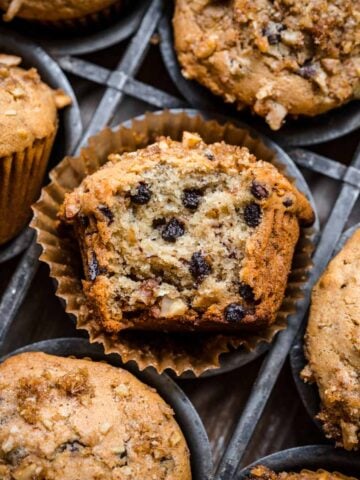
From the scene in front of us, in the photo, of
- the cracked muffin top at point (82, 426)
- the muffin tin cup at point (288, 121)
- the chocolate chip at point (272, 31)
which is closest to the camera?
the cracked muffin top at point (82, 426)

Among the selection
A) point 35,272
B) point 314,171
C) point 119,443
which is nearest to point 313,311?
point 314,171

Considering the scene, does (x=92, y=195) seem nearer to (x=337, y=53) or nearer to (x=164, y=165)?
(x=164, y=165)

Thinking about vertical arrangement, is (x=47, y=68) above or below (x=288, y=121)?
below

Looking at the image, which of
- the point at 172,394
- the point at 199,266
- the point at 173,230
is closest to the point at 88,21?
the point at 173,230

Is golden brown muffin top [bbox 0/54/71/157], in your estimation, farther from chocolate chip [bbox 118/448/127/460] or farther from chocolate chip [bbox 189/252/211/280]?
chocolate chip [bbox 118/448/127/460]

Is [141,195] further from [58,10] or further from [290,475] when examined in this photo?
[290,475]

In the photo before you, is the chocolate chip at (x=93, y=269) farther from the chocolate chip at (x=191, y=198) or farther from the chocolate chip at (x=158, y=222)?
the chocolate chip at (x=191, y=198)

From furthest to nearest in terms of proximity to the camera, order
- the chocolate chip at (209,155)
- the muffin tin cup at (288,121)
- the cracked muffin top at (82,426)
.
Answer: the muffin tin cup at (288,121) → the chocolate chip at (209,155) → the cracked muffin top at (82,426)

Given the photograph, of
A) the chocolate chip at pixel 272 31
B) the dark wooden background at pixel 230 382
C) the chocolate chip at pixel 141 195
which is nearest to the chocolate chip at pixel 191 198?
the chocolate chip at pixel 141 195
